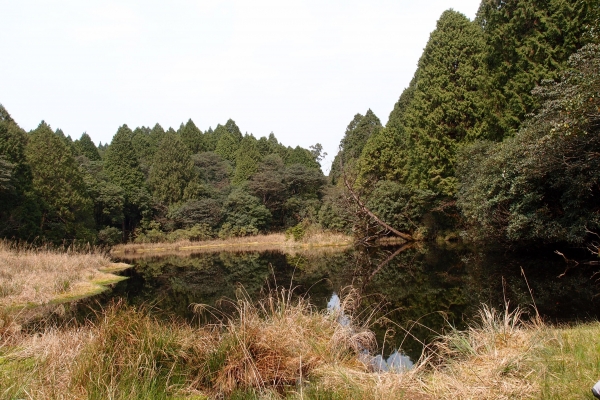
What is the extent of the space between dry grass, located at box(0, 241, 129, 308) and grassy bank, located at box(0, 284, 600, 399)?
20.9 ft

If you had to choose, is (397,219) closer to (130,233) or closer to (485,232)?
(485,232)

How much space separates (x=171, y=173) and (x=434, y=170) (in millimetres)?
26732

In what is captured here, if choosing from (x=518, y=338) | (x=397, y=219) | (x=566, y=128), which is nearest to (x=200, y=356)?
(x=518, y=338)

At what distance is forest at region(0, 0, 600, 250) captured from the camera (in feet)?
39.0

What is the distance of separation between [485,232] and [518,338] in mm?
13747

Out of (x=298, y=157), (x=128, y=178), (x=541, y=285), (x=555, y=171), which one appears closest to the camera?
(x=541, y=285)

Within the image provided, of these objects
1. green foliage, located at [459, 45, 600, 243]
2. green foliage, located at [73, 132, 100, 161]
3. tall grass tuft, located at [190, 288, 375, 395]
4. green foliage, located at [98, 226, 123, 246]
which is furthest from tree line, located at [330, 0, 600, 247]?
green foliage, located at [73, 132, 100, 161]

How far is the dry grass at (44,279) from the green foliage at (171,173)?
25423 millimetres

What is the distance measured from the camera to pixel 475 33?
24.3 metres

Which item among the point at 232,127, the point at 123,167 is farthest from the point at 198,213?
the point at 232,127

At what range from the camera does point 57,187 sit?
2770 centimetres

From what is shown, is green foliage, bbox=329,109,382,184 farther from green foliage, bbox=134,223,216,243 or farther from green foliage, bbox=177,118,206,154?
green foliage, bbox=177,118,206,154

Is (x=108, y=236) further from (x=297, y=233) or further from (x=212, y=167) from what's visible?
(x=212, y=167)

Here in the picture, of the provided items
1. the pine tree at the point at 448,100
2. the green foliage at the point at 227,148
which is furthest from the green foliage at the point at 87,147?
the pine tree at the point at 448,100
